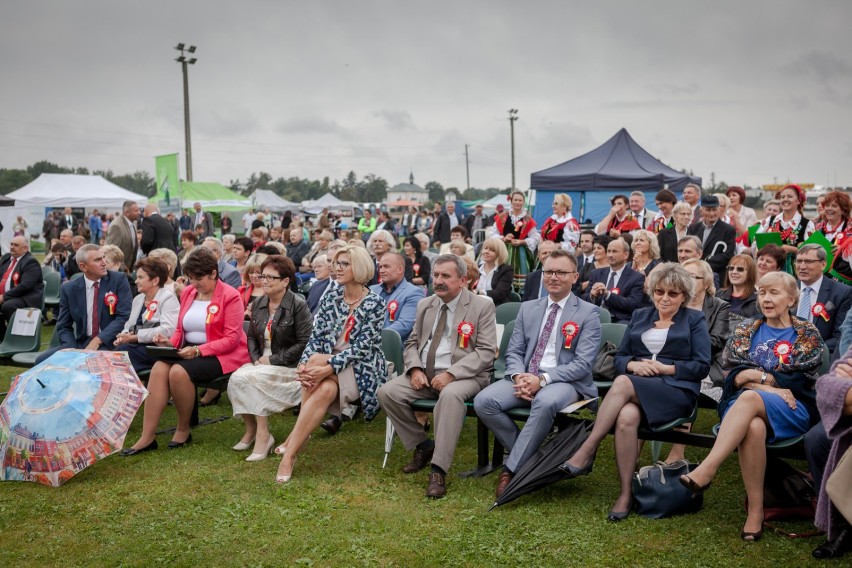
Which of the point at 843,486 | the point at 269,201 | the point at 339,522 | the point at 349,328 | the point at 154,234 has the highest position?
the point at 269,201

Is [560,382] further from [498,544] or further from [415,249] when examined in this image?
[415,249]

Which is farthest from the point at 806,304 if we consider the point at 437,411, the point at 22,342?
the point at 22,342

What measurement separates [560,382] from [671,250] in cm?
358

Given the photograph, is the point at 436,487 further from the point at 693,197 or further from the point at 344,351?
the point at 693,197

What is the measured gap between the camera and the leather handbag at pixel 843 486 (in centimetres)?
314

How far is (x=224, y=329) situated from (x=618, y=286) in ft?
11.0

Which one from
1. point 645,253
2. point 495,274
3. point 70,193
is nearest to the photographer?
point 645,253

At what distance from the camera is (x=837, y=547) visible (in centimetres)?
339

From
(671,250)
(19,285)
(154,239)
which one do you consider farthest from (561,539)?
(154,239)

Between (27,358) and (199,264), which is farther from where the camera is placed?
(27,358)

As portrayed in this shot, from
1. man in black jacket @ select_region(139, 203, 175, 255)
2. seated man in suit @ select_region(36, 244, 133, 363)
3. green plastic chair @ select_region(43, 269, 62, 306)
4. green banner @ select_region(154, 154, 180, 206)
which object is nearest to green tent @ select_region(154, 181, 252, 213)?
green banner @ select_region(154, 154, 180, 206)

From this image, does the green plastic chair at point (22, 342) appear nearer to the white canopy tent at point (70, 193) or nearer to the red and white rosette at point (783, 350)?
the red and white rosette at point (783, 350)

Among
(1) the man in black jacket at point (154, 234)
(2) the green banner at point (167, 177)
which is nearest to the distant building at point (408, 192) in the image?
(2) the green banner at point (167, 177)

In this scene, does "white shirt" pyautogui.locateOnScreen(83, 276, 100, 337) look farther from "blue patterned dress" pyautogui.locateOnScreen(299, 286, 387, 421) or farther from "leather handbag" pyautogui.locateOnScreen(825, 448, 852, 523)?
"leather handbag" pyautogui.locateOnScreen(825, 448, 852, 523)
